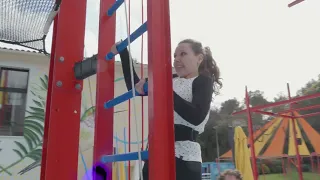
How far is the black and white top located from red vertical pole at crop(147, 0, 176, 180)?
20 cm

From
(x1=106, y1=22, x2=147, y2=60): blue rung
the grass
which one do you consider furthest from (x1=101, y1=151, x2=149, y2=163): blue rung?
the grass

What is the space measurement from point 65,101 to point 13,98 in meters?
6.16

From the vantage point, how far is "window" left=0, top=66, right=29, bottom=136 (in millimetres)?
6496

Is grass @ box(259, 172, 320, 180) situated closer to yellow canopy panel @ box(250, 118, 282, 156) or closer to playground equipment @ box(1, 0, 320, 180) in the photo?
yellow canopy panel @ box(250, 118, 282, 156)

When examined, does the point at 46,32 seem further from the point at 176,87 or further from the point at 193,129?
the point at 193,129

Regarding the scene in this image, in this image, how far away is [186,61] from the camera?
4.26 feet

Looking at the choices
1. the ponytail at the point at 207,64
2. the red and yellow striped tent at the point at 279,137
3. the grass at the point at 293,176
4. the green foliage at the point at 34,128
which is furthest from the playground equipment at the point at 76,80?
the grass at the point at 293,176

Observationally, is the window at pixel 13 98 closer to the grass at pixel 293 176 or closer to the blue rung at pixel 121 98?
the blue rung at pixel 121 98

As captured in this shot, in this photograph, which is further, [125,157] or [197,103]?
[197,103]

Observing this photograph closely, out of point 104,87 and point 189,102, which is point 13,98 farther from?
point 189,102

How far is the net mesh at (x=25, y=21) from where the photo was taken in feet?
4.35

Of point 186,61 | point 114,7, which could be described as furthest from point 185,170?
point 114,7

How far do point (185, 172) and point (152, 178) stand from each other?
37 centimetres

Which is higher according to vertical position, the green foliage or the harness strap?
the green foliage
